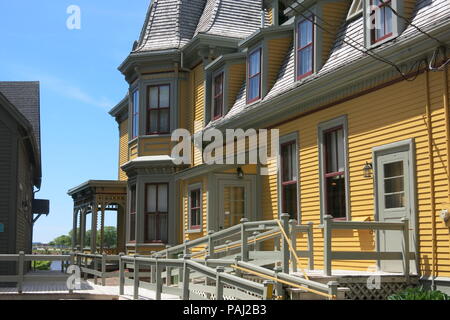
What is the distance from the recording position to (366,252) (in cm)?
1131

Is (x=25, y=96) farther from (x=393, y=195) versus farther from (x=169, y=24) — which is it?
(x=393, y=195)

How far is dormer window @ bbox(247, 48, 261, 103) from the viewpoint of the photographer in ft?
60.7

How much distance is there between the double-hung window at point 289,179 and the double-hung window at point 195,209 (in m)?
3.79

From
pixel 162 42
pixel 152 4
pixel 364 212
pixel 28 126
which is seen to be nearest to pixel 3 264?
pixel 28 126

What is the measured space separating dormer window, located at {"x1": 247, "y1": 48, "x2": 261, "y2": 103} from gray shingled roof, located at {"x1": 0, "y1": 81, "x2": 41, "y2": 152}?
17306mm

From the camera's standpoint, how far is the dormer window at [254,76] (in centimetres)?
1850

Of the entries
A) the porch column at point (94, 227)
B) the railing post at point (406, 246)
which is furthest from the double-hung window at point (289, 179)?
the porch column at point (94, 227)

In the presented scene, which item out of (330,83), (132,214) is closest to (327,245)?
(330,83)

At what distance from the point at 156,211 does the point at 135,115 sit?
3.90 metres

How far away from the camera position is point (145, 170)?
23.6 meters

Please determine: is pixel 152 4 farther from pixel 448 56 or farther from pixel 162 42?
pixel 448 56

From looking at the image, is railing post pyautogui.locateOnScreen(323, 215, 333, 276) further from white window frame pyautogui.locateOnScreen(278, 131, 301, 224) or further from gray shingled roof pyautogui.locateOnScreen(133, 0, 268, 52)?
gray shingled roof pyautogui.locateOnScreen(133, 0, 268, 52)

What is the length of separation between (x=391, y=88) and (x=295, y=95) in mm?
3187
